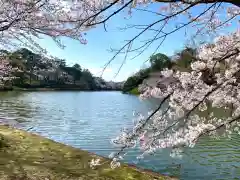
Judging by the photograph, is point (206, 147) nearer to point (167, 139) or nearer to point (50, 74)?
point (167, 139)

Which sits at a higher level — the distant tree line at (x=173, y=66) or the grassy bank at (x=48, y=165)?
the distant tree line at (x=173, y=66)

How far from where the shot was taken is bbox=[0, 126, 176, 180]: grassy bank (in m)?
7.39

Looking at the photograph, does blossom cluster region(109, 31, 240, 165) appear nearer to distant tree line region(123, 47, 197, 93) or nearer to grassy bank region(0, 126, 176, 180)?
distant tree line region(123, 47, 197, 93)

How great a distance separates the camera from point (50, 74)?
11706cm

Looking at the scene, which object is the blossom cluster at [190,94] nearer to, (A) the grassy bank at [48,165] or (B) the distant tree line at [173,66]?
(B) the distant tree line at [173,66]

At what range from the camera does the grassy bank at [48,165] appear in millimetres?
7392

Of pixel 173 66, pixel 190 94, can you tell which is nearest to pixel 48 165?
pixel 173 66

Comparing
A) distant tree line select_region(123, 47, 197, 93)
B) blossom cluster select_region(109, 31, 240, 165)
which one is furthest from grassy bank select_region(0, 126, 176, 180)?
blossom cluster select_region(109, 31, 240, 165)

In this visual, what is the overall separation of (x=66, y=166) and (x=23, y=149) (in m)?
2.09

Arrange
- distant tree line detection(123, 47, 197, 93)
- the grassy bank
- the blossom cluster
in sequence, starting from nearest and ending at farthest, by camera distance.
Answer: the blossom cluster → distant tree line detection(123, 47, 197, 93) → the grassy bank

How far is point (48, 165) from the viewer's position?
831 centimetres

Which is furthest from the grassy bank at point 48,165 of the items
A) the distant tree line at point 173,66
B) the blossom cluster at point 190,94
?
the blossom cluster at point 190,94

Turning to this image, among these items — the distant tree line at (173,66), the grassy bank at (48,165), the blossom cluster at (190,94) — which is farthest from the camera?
the grassy bank at (48,165)

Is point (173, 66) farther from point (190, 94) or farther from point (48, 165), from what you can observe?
point (48, 165)
